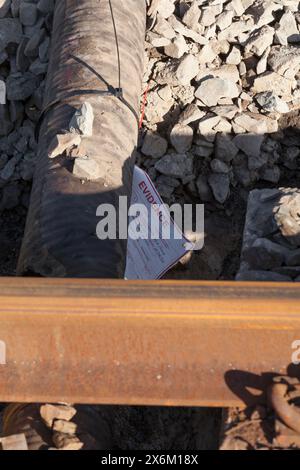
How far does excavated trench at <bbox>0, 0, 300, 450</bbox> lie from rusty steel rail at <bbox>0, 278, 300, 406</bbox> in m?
0.56

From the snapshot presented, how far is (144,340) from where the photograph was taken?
353 cm

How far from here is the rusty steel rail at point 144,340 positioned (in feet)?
11.3

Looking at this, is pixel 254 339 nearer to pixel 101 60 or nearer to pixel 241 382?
pixel 241 382

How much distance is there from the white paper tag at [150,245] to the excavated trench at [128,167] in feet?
1.05

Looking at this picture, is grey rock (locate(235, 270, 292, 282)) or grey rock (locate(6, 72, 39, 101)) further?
grey rock (locate(6, 72, 39, 101))

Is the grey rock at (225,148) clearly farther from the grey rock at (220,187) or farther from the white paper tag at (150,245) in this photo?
the white paper tag at (150,245)

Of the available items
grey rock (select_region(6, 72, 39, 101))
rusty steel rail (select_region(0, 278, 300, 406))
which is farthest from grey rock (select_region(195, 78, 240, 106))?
rusty steel rail (select_region(0, 278, 300, 406))

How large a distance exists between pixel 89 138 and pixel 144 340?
1678mm

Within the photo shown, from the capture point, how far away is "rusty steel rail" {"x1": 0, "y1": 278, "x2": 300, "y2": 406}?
3.44 metres

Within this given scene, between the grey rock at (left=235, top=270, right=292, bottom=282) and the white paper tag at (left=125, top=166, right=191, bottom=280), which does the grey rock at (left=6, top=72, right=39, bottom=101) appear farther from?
the grey rock at (left=235, top=270, right=292, bottom=282)

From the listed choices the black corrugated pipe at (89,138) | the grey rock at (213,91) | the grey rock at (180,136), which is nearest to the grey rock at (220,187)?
the grey rock at (180,136)

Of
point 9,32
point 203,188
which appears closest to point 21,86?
point 9,32

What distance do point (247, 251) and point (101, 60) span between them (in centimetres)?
176

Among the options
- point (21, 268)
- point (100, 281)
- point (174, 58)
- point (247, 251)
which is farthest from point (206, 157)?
point (100, 281)
